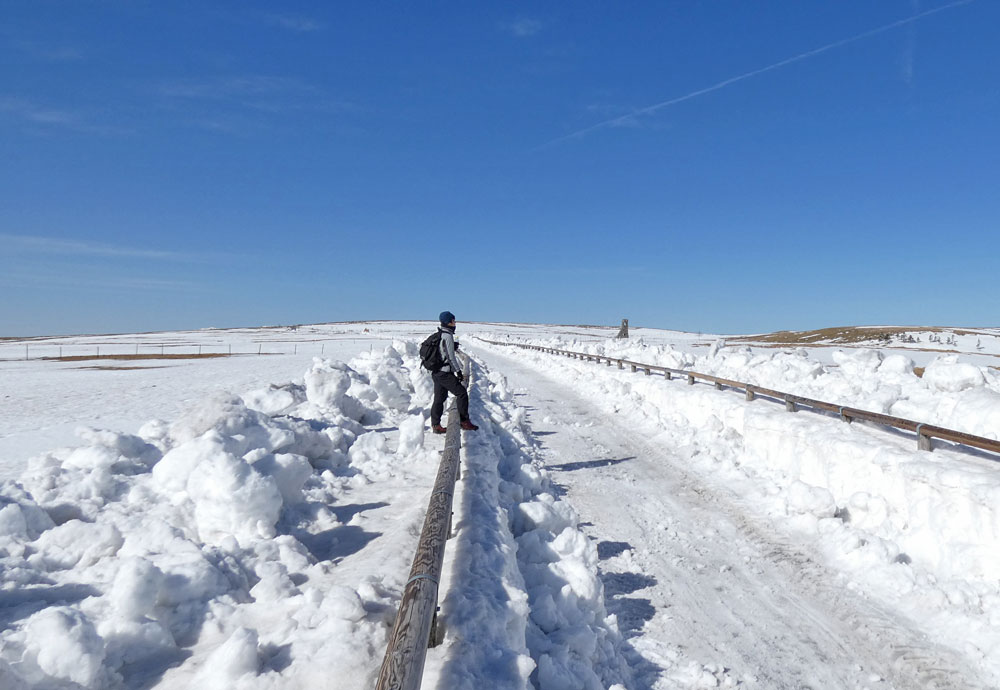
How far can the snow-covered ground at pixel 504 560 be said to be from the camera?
3273 millimetres

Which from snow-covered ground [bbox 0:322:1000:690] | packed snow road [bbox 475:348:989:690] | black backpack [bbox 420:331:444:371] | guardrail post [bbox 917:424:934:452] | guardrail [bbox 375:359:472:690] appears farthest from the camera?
black backpack [bbox 420:331:444:371]

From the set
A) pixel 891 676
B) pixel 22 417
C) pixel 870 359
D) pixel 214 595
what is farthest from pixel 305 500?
pixel 870 359

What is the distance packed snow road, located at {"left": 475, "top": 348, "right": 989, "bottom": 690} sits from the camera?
4184 mm

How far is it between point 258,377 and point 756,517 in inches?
815

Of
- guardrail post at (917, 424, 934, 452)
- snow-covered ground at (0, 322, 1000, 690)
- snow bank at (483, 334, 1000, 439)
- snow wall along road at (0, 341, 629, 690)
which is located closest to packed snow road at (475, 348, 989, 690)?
snow-covered ground at (0, 322, 1000, 690)

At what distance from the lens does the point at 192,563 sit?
3.81 metres

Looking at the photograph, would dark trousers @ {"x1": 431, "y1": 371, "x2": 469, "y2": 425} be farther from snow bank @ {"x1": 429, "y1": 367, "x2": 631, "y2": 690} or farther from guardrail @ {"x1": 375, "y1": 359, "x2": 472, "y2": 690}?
guardrail @ {"x1": 375, "y1": 359, "x2": 472, "y2": 690}

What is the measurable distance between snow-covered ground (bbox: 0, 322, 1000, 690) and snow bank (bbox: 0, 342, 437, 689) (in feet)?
0.06

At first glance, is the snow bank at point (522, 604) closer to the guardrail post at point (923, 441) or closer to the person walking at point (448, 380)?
the person walking at point (448, 380)

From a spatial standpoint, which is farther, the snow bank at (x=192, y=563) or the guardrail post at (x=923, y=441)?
the guardrail post at (x=923, y=441)

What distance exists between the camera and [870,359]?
48.8ft

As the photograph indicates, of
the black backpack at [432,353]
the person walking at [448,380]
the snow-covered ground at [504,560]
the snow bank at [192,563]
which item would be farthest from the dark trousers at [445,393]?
the snow bank at [192,563]

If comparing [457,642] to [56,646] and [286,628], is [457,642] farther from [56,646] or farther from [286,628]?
[56,646]

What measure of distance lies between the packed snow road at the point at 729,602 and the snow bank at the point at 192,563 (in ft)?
7.25
